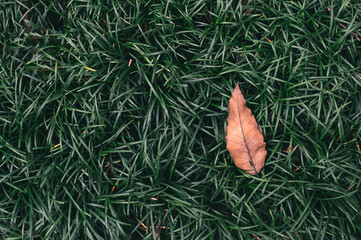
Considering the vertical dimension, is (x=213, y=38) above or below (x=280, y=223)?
above

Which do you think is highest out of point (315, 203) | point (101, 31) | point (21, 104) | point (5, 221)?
point (101, 31)

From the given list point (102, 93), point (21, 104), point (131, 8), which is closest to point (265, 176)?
point (102, 93)

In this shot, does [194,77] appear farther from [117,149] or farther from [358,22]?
[358,22]
